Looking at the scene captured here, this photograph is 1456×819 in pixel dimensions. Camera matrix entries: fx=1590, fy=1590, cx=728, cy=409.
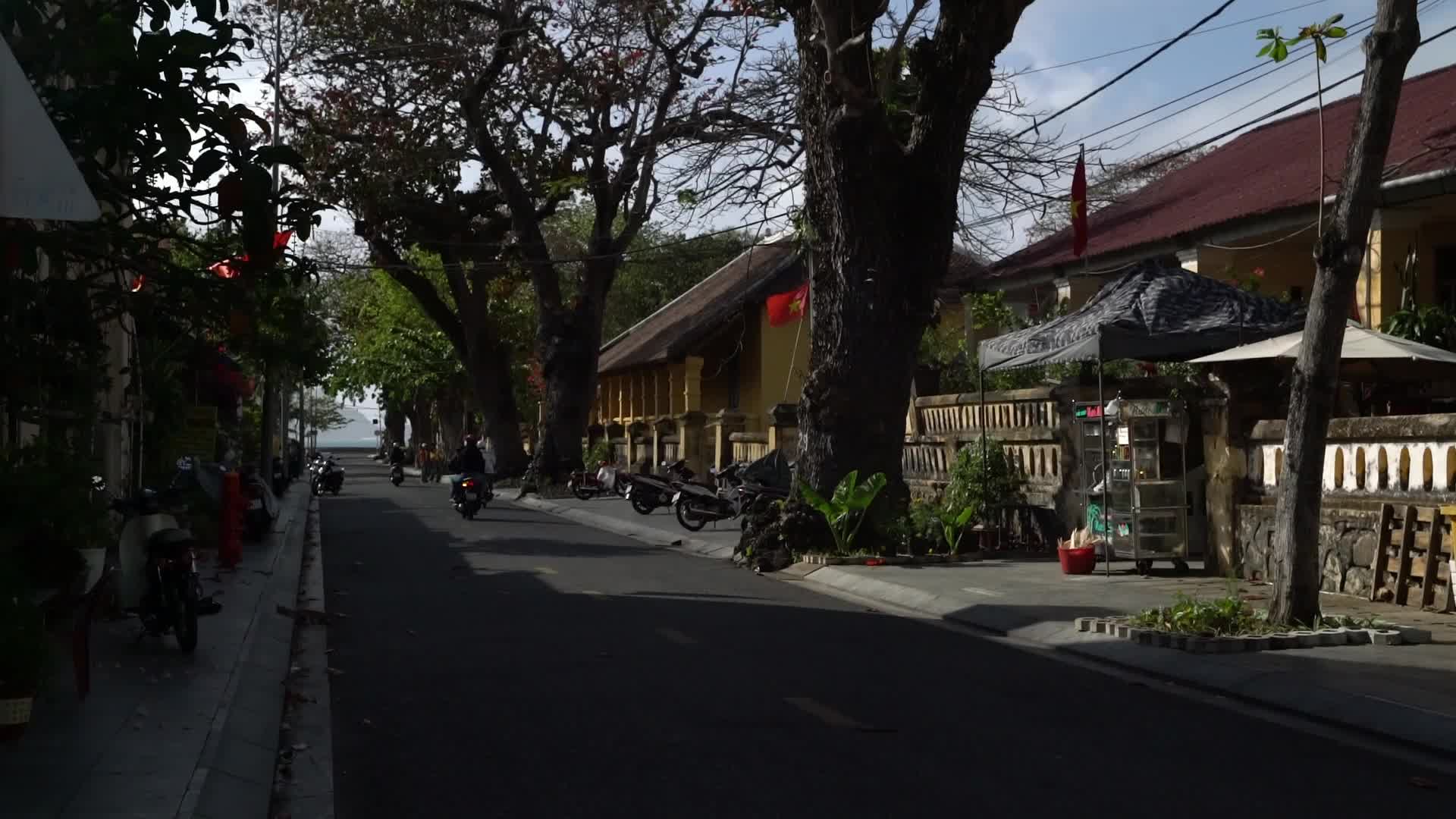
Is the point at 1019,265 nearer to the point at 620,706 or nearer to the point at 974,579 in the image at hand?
the point at 974,579

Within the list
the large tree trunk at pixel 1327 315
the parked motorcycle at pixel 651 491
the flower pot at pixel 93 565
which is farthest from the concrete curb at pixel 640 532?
the flower pot at pixel 93 565

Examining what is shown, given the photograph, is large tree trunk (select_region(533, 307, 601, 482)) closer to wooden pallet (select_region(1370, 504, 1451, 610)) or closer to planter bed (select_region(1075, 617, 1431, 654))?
wooden pallet (select_region(1370, 504, 1451, 610))

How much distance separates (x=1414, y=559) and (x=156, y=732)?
9.75m

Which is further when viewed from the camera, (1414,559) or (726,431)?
(726,431)

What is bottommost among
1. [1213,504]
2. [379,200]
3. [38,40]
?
[1213,504]

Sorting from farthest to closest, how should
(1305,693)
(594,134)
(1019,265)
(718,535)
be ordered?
(594,134) → (1019,265) → (718,535) → (1305,693)

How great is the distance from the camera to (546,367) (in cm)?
4181

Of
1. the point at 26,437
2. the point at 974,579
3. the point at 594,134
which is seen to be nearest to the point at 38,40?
the point at 26,437

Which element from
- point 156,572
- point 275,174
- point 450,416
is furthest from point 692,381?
point 156,572

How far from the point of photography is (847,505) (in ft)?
61.0

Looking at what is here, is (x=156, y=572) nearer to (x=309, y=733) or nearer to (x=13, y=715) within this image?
(x=309, y=733)

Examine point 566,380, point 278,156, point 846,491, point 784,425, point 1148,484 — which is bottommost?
point 846,491

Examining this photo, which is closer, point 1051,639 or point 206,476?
point 1051,639

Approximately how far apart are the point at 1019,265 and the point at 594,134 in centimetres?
1299
